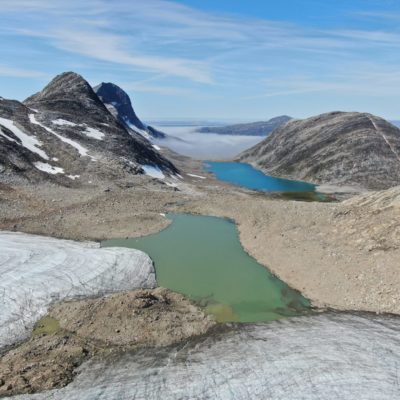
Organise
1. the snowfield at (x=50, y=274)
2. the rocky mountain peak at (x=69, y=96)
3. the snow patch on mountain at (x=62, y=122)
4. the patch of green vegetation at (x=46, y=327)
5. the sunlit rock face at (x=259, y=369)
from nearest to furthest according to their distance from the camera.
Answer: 1. the sunlit rock face at (x=259, y=369)
2. the patch of green vegetation at (x=46, y=327)
3. the snowfield at (x=50, y=274)
4. the snow patch on mountain at (x=62, y=122)
5. the rocky mountain peak at (x=69, y=96)

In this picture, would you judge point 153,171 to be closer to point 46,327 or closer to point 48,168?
point 48,168

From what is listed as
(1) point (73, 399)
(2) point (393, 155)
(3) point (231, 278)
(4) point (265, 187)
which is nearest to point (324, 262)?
(3) point (231, 278)

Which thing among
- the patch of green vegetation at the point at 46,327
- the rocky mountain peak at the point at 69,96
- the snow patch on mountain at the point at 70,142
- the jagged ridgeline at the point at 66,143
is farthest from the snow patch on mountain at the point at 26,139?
the patch of green vegetation at the point at 46,327

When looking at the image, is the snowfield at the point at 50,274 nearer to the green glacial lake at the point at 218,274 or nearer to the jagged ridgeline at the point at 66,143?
the green glacial lake at the point at 218,274

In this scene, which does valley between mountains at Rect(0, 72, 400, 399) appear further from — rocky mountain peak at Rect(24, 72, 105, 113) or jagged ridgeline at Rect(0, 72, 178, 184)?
rocky mountain peak at Rect(24, 72, 105, 113)

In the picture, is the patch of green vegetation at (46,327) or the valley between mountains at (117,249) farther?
the patch of green vegetation at (46,327)

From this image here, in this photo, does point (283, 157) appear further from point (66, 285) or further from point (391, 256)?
point (66, 285)

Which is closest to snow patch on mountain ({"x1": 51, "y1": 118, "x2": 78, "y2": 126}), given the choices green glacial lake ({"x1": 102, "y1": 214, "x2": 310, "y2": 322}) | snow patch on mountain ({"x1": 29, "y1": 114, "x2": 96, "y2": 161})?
snow patch on mountain ({"x1": 29, "y1": 114, "x2": 96, "y2": 161})
